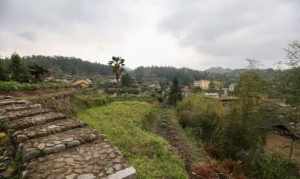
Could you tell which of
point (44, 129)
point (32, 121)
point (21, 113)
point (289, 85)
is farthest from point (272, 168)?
point (21, 113)

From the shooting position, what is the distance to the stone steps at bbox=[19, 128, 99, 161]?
7.73ft

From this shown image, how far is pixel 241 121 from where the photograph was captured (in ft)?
29.4

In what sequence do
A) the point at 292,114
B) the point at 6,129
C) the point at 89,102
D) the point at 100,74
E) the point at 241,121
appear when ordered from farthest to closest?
the point at 100,74 → the point at 89,102 → the point at 241,121 → the point at 292,114 → the point at 6,129

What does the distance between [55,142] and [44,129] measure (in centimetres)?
53

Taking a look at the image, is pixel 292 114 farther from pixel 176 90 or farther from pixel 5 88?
pixel 176 90

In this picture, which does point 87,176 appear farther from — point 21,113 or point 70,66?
point 70,66

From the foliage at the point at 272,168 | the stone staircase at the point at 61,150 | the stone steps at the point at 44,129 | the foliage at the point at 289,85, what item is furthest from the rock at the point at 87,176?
the foliage at the point at 289,85

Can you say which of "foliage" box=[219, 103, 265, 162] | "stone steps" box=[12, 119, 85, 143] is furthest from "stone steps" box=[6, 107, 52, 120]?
"foliage" box=[219, 103, 265, 162]

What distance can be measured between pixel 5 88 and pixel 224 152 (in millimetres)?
10395

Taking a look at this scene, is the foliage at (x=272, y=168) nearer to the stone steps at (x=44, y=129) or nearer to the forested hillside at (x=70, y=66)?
the stone steps at (x=44, y=129)

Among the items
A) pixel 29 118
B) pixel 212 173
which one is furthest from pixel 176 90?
pixel 29 118

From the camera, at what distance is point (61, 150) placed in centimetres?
252

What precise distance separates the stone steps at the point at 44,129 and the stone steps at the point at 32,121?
Result: 121 mm

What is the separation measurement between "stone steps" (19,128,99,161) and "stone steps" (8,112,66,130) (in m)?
0.61
